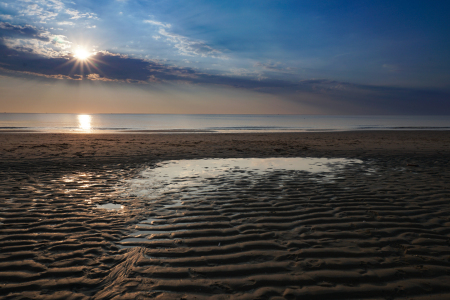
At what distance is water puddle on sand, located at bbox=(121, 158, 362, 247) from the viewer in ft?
23.6

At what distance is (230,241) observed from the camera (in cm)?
475

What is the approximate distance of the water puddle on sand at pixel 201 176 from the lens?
719 centimetres

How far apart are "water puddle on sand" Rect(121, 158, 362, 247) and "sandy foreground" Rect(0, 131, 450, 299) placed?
109 mm

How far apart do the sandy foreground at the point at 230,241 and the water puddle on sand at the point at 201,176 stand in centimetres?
11

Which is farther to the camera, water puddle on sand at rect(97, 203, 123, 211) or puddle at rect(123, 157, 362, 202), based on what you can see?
puddle at rect(123, 157, 362, 202)

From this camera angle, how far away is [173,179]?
971cm

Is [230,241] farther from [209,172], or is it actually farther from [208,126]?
[208,126]

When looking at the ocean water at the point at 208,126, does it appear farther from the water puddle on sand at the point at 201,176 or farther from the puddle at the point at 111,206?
the puddle at the point at 111,206

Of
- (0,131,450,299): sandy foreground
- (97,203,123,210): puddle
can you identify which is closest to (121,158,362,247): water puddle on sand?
(0,131,450,299): sandy foreground

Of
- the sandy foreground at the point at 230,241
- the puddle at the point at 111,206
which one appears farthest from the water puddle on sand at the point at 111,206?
the sandy foreground at the point at 230,241

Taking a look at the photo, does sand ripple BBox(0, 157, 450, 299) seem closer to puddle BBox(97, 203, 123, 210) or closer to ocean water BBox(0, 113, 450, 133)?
puddle BBox(97, 203, 123, 210)

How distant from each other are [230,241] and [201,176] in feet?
18.2

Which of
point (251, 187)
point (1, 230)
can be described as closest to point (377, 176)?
point (251, 187)

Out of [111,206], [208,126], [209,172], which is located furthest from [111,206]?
[208,126]
